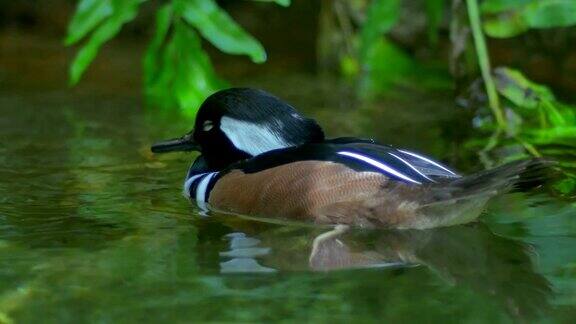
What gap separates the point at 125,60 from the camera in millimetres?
10414

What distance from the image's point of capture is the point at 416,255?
4.82m

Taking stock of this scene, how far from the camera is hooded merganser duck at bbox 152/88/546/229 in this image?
500cm

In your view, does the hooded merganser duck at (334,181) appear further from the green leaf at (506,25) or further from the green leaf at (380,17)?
the green leaf at (506,25)

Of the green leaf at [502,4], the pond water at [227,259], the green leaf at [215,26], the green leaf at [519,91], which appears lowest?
the pond water at [227,259]

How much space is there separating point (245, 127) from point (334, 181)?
0.74 m

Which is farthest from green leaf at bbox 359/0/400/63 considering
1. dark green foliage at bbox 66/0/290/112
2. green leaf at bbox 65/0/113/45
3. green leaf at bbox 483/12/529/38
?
green leaf at bbox 65/0/113/45

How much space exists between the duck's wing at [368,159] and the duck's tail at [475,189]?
0.12 metres

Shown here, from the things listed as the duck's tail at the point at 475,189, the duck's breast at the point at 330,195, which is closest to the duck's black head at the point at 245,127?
the duck's breast at the point at 330,195

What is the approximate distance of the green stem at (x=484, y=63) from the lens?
7.48m

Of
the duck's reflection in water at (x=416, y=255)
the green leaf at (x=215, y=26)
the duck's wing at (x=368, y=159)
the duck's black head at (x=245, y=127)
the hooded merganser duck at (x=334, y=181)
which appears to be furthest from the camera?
the green leaf at (x=215, y=26)

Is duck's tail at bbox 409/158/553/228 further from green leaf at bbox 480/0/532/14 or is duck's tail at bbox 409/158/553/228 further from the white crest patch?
green leaf at bbox 480/0/532/14

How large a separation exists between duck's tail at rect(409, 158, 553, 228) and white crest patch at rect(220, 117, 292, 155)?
862 mm

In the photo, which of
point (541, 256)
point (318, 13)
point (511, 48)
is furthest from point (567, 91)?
point (541, 256)

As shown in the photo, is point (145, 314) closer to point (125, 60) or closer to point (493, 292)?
point (493, 292)
